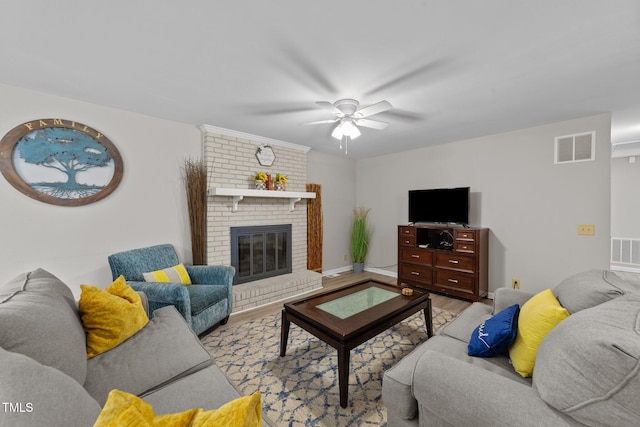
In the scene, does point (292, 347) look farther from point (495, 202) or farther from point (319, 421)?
point (495, 202)

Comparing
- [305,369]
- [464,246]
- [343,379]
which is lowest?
[305,369]

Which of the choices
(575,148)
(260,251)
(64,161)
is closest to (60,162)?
(64,161)

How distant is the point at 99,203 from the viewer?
2676 millimetres

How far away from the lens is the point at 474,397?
0.99 meters

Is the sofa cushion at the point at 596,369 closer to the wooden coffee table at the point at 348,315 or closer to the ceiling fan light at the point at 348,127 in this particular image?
the wooden coffee table at the point at 348,315

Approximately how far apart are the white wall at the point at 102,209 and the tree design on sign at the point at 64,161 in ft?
0.45

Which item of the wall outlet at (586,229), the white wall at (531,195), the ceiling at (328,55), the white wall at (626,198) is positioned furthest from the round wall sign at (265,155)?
the white wall at (626,198)

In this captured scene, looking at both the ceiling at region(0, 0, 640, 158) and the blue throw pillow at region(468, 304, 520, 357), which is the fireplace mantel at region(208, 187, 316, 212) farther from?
the blue throw pillow at region(468, 304, 520, 357)

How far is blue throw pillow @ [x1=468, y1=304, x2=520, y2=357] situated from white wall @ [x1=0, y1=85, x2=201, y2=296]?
3239mm

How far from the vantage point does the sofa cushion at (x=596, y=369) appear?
0.76 m

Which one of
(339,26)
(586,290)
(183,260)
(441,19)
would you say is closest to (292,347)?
(183,260)

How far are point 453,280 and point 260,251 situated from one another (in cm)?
285

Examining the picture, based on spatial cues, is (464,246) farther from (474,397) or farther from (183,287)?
(183,287)

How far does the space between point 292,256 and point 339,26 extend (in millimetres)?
3342
